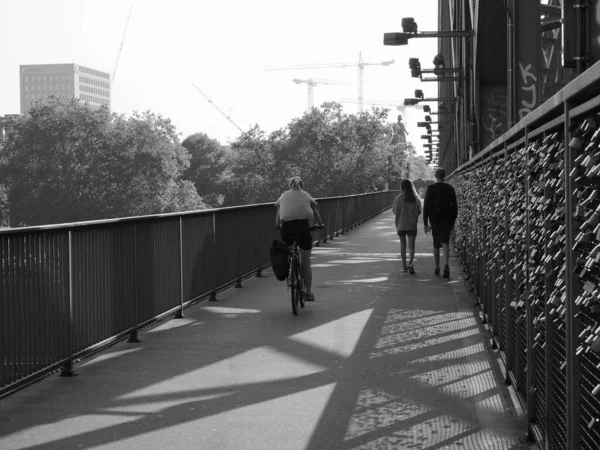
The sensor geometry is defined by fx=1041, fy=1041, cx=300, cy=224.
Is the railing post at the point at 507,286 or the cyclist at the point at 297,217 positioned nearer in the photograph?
the railing post at the point at 507,286

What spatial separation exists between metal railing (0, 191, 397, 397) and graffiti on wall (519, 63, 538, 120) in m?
4.26

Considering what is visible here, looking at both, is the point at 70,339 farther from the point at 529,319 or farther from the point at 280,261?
the point at 280,261

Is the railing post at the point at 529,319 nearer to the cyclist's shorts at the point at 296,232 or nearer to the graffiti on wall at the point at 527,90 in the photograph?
the cyclist's shorts at the point at 296,232

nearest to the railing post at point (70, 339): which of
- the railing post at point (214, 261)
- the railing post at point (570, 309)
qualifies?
the railing post at point (570, 309)

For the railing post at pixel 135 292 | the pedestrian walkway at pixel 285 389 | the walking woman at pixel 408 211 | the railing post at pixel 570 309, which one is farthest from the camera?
the walking woman at pixel 408 211

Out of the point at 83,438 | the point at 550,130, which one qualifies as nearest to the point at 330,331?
the point at 83,438

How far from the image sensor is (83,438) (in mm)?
5984

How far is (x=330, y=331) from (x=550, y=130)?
231 inches

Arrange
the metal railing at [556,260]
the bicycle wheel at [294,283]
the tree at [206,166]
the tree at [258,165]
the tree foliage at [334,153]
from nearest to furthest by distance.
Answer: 1. the metal railing at [556,260]
2. the bicycle wheel at [294,283]
3. the tree foliage at [334,153]
4. the tree at [258,165]
5. the tree at [206,166]

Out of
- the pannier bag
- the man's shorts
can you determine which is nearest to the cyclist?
the pannier bag

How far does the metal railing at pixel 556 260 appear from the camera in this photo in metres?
3.67

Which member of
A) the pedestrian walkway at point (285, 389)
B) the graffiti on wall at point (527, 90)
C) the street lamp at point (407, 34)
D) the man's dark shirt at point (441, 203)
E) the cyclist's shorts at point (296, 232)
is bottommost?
the pedestrian walkway at point (285, 389)

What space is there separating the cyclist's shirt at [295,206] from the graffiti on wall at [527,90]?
10.5 feet

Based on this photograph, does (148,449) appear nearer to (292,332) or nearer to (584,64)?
(584,64)
